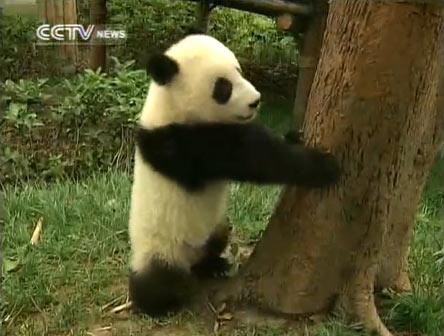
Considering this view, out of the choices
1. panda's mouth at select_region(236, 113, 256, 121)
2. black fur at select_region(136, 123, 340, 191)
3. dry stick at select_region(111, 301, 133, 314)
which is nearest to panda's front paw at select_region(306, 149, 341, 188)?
black fur at select_region(136, 123, 340, 191)

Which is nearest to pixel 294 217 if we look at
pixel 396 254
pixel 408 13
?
pixel 396 254

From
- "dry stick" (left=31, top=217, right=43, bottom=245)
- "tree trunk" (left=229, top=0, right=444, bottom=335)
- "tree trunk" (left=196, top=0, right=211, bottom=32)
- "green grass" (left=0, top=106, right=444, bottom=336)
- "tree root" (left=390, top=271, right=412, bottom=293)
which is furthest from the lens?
"dry stick" (left=31, top=217, right=43, bottom=245)

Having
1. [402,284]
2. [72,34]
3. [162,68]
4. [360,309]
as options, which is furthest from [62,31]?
[402,284]

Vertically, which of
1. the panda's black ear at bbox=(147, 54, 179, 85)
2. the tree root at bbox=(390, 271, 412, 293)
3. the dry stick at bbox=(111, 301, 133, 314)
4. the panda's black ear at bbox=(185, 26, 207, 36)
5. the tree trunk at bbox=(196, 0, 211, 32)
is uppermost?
the tree trunk at bbox=(196, 0, 211, 32)

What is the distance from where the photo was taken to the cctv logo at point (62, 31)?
5.65 feet

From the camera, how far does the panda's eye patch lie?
5.84ft

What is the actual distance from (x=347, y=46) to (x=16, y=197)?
100 centimetres

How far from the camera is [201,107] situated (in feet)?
5.99

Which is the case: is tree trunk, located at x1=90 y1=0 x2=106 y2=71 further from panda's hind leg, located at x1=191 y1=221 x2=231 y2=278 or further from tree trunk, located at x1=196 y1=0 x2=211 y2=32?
panda's hind leg, located at x1=191 y1=221 x2=231 y2=278

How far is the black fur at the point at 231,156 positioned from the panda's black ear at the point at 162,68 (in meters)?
0.10

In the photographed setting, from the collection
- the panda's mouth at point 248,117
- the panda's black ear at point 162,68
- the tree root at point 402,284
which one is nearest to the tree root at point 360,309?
the tree root at point 402,284

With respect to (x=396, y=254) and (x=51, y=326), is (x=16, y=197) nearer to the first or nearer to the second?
(x=51, y=326)

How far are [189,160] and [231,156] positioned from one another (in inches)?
3.7

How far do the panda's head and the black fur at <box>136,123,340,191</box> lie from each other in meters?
0.03
